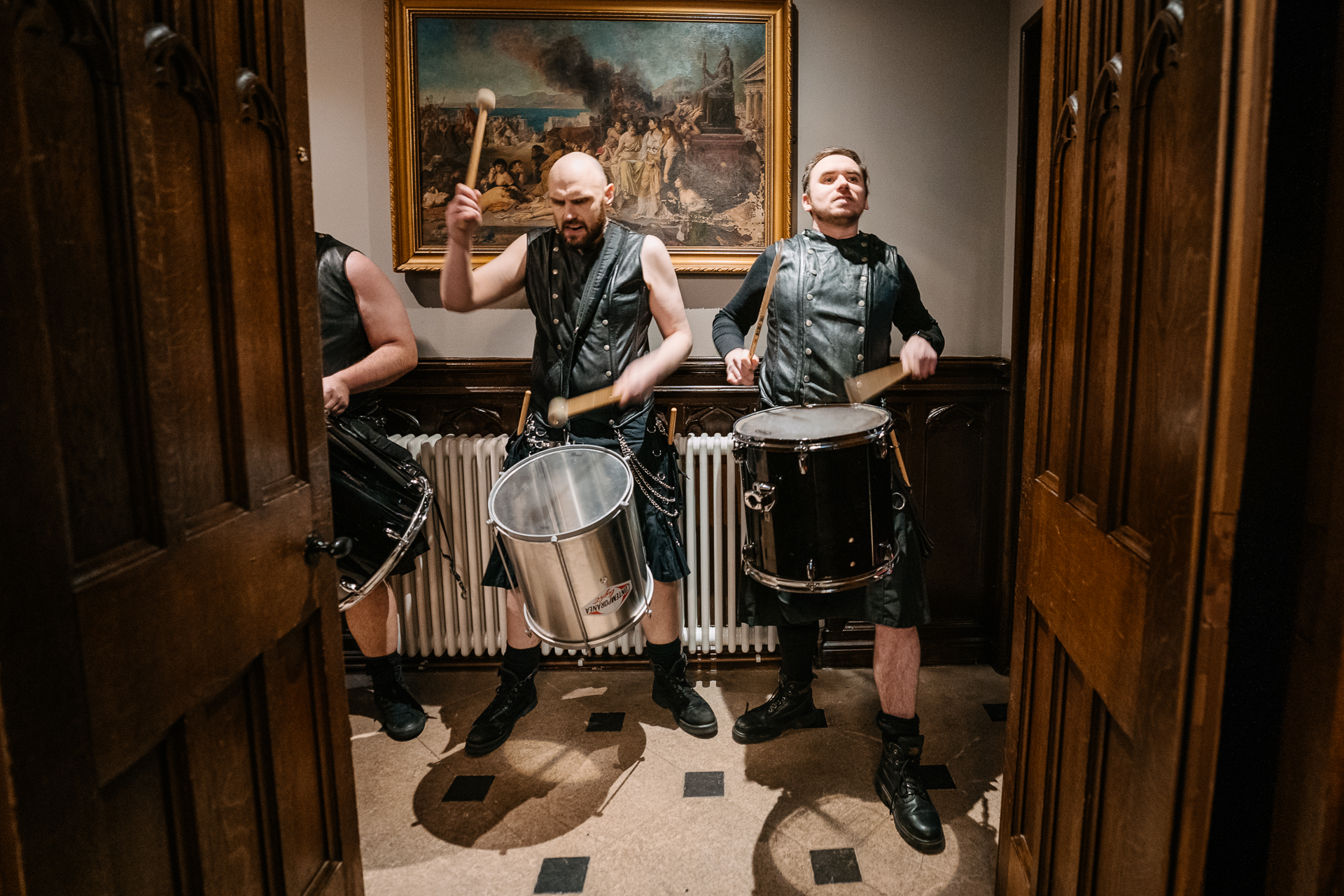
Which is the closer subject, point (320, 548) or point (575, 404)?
point (320, 548)

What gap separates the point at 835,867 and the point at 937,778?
1.77 feet

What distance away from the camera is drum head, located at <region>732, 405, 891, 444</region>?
1.82 metres

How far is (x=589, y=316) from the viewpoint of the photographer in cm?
241

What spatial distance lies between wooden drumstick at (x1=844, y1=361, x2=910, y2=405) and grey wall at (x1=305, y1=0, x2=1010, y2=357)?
2.70 ft

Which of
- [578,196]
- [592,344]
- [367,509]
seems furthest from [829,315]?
[367,509]

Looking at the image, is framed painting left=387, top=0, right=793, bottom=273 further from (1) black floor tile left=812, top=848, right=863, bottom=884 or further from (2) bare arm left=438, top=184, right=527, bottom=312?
(1) black floor tile left=812, top=848, right=863, bottom=884

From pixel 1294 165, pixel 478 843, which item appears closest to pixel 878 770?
pixel 478 843

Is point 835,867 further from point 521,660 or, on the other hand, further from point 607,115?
point 607,115

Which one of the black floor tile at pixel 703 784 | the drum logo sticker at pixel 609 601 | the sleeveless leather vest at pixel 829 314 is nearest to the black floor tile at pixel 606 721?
the black floor tile at pixel 703 784

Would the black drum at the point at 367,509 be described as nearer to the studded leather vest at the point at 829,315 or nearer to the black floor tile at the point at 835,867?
the studded leather vest at the point at 829,315

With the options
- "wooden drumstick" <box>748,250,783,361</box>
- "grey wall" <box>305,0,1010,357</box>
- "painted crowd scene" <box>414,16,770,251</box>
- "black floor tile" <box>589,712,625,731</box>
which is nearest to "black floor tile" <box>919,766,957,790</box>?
"black floor tile" <box>589,712,625,731</box>

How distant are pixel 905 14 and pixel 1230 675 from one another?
8.47 feet

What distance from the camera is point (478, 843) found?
2.04m

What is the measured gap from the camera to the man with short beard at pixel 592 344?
→ 2393 mm
